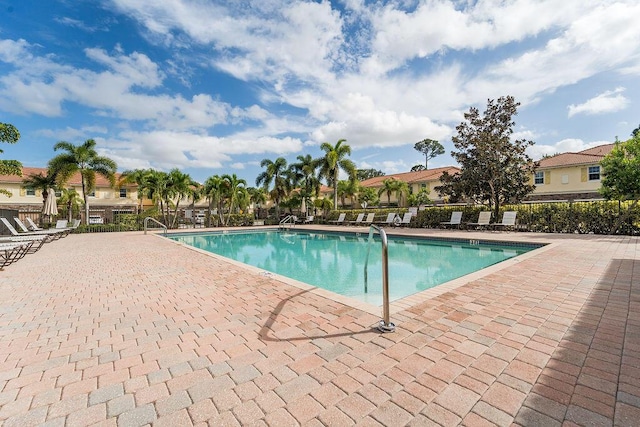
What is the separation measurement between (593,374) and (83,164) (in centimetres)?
2680

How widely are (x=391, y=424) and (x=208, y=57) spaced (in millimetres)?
15199

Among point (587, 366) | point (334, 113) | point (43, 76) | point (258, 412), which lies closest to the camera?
point (258, 412)

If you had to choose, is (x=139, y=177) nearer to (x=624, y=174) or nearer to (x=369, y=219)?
(x=369, y=219)

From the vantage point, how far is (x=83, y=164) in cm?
2070

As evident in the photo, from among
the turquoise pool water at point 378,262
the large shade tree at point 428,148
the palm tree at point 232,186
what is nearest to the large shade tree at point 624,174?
the turquoise pool water at point 378,262

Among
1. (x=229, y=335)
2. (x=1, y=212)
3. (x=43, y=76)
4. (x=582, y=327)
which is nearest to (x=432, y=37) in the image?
(x=582, y=327)

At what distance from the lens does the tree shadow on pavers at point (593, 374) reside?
171 centimetres

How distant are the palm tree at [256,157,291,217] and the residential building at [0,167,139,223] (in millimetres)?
13864

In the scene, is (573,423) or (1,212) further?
(1,212)

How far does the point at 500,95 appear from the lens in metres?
16.2

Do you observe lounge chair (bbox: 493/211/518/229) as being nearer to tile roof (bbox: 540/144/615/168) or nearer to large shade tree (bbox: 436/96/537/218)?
large shade tree (bbox: 436/96/537/218)

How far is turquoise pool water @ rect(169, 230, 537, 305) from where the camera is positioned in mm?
6608

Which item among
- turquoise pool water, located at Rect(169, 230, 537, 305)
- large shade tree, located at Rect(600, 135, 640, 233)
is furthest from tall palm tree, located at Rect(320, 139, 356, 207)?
large shade tree, located at Rect(600, 135, 640, 233)

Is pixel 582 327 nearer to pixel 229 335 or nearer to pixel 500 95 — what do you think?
pixel 229 335
